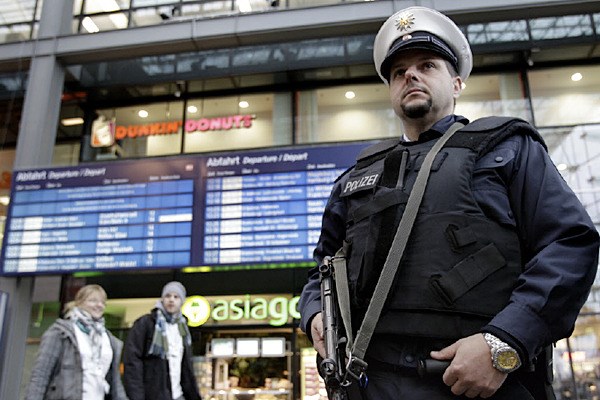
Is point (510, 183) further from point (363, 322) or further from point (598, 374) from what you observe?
point (598, 374)

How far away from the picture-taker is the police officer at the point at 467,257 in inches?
49.4

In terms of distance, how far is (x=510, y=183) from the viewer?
1484 mm

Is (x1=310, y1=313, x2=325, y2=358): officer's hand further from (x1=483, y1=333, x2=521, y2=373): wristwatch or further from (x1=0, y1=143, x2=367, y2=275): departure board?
(x1=0, y1=143, x2=367, y2=275): departure board

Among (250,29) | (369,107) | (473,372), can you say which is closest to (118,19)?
(250,29)

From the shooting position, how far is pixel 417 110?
5.48 ft

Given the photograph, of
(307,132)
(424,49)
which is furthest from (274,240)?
(424,49)

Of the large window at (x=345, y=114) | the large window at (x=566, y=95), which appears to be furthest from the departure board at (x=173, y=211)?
the large window at (x=566, y=95)

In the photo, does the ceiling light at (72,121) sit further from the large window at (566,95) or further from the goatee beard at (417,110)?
the goatee beard at (417,110)

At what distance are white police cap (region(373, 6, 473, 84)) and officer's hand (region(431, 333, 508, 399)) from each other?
36.0 inches

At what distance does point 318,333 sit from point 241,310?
694cm

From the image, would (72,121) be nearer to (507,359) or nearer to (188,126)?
(188,126)

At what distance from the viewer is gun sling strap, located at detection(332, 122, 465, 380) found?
136 cm

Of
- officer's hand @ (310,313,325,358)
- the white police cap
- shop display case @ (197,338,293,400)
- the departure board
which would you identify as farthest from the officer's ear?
shop display case @ (197,338,293,400)

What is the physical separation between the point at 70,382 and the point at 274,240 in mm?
3219
